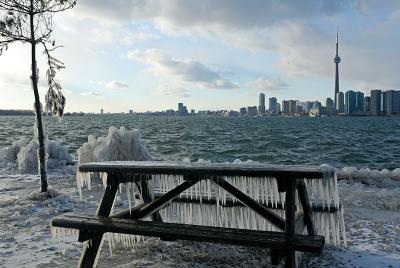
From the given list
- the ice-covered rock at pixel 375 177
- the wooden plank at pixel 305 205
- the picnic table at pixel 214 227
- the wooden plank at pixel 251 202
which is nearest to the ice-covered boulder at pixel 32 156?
the picnic table at pixel 214 227

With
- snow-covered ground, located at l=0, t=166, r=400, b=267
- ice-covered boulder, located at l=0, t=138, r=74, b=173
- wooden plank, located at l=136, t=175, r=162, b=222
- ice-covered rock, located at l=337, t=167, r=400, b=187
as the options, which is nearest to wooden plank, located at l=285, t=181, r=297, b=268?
snow-covered ground, located at l=0, t=166, r=400, b=267

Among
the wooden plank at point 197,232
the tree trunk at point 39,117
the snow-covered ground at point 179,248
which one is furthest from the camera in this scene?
Result: the tree trunk at point 39,117

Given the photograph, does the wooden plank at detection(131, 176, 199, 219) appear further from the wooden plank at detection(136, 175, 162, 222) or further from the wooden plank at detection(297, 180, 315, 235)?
the wooden plank at detection(297, 180, 315, 235)

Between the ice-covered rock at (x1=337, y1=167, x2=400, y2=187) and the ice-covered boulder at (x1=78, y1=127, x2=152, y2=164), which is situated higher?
the ice-covered boulder at (x1=78, y1=127, x2=152, y2=164)

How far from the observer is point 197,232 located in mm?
4375

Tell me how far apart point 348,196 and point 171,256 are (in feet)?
19.3

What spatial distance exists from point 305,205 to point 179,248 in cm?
201

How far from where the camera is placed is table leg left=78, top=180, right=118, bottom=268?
15.8ft

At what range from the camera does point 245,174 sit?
→ 4211 millimetres

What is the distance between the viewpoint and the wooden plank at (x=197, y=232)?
402cm

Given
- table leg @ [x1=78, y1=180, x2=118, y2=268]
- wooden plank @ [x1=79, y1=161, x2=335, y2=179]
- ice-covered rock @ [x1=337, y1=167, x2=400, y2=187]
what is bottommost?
ice-covered rock @ [x1=337, y1=167, x2=400, y2=187]

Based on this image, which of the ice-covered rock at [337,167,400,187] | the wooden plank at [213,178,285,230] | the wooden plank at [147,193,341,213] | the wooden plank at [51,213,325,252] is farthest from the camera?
the ice-covered rock at [337,167,400,187]

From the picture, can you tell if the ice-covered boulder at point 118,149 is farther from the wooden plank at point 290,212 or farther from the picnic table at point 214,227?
the wooden plank at point 290,212

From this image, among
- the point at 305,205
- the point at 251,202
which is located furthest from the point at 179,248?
the point at 305,205
